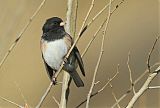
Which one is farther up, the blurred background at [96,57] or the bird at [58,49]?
the bird at [58,49]

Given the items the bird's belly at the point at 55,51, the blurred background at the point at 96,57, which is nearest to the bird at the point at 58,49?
the bird's belly at the point at 55,51

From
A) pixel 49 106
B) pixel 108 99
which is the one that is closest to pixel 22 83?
pixel 49 106

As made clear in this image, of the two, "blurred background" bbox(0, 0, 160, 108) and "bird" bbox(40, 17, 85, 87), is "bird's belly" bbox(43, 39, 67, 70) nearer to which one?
"bird" bbox(40, 17, 85, 87)

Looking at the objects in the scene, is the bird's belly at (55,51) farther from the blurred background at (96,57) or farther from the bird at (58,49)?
the blurred background at (96,57)

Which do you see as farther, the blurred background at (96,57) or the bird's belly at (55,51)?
the blurred background at (96,57)

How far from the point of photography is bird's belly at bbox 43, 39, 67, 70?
4035 mm

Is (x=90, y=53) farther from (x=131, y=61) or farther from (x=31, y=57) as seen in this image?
(x=31, y=57)

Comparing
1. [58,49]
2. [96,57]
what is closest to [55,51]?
[58,49]

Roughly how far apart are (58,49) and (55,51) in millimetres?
29

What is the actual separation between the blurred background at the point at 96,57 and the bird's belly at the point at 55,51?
362 centimetres

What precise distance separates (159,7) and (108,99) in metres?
3.14

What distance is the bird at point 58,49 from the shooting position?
13.2 feet

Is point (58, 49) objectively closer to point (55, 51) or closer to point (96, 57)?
point (55, 51)

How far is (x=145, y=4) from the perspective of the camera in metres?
11.9
